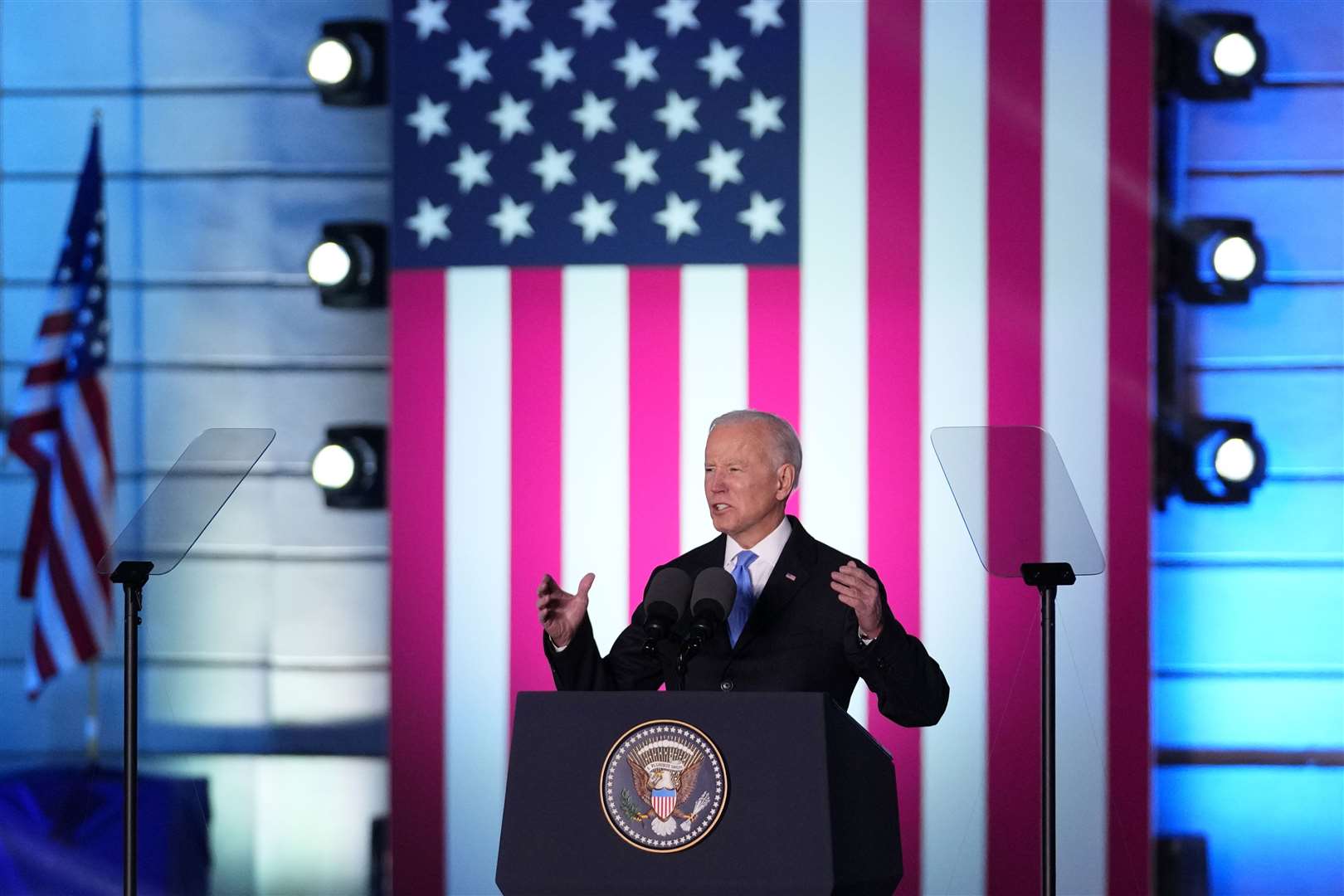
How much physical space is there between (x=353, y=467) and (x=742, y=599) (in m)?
1.72

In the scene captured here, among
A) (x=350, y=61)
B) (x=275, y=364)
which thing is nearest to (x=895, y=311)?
(x=350, y=61)

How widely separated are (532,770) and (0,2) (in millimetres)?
3521

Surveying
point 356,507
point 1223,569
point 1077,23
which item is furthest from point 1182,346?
point 356,507

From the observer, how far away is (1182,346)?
148 inches

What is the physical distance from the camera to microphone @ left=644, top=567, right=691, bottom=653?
6.02 ft

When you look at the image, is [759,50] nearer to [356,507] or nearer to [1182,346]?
[1182,346]

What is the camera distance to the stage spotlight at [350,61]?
3816mm

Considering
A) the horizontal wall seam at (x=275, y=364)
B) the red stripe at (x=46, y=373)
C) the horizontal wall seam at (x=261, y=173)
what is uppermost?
the horizontal wall seam at (x=261, y=173)

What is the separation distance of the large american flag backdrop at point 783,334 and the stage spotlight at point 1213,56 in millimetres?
97

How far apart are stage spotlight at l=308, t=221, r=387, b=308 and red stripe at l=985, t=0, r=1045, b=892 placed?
1669 mm

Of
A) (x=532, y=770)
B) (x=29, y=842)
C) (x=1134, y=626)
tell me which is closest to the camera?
(x=532, y=770)

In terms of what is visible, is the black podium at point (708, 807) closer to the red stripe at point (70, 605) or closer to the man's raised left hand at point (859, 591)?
the man's raised left hand at point (859, 591)

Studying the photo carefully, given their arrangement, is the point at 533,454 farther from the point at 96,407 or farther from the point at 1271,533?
the point at 1271,533

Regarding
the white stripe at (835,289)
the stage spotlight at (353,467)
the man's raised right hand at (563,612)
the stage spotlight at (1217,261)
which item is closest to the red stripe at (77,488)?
the stage spotlight at (353,467)
